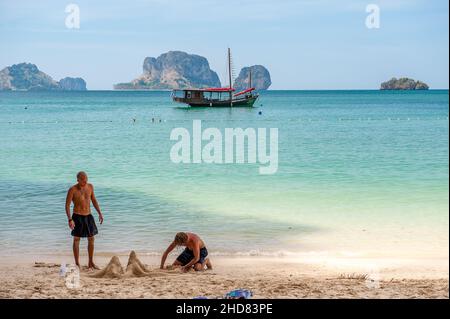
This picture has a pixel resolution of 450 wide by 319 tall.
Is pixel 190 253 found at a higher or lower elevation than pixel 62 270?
higher

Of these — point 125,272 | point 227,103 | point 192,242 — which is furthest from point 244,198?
point 227,103

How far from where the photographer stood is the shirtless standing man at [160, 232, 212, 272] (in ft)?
31.7

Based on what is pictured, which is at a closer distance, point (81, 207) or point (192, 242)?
point (81, 207)

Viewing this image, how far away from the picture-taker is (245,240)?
42.6ft

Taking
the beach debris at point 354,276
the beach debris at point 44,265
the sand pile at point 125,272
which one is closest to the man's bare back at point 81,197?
the sand pile at point 125,272

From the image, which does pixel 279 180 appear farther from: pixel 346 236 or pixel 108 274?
pixel 108 274

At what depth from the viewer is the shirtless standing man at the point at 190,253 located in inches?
380

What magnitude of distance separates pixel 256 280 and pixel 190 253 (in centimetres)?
109

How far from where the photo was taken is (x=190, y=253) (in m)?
10.0

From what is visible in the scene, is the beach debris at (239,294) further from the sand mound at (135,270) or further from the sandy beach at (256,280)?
the sand mound at (135,270)

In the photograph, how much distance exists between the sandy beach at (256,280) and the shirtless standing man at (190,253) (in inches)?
5.9

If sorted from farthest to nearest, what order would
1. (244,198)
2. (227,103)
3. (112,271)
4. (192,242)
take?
(227,103), (244,198), (192,242), (112,271)

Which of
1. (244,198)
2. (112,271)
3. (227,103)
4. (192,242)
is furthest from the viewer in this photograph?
(227,103)

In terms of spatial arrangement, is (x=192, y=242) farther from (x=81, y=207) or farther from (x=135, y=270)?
(x=81, y=207)
